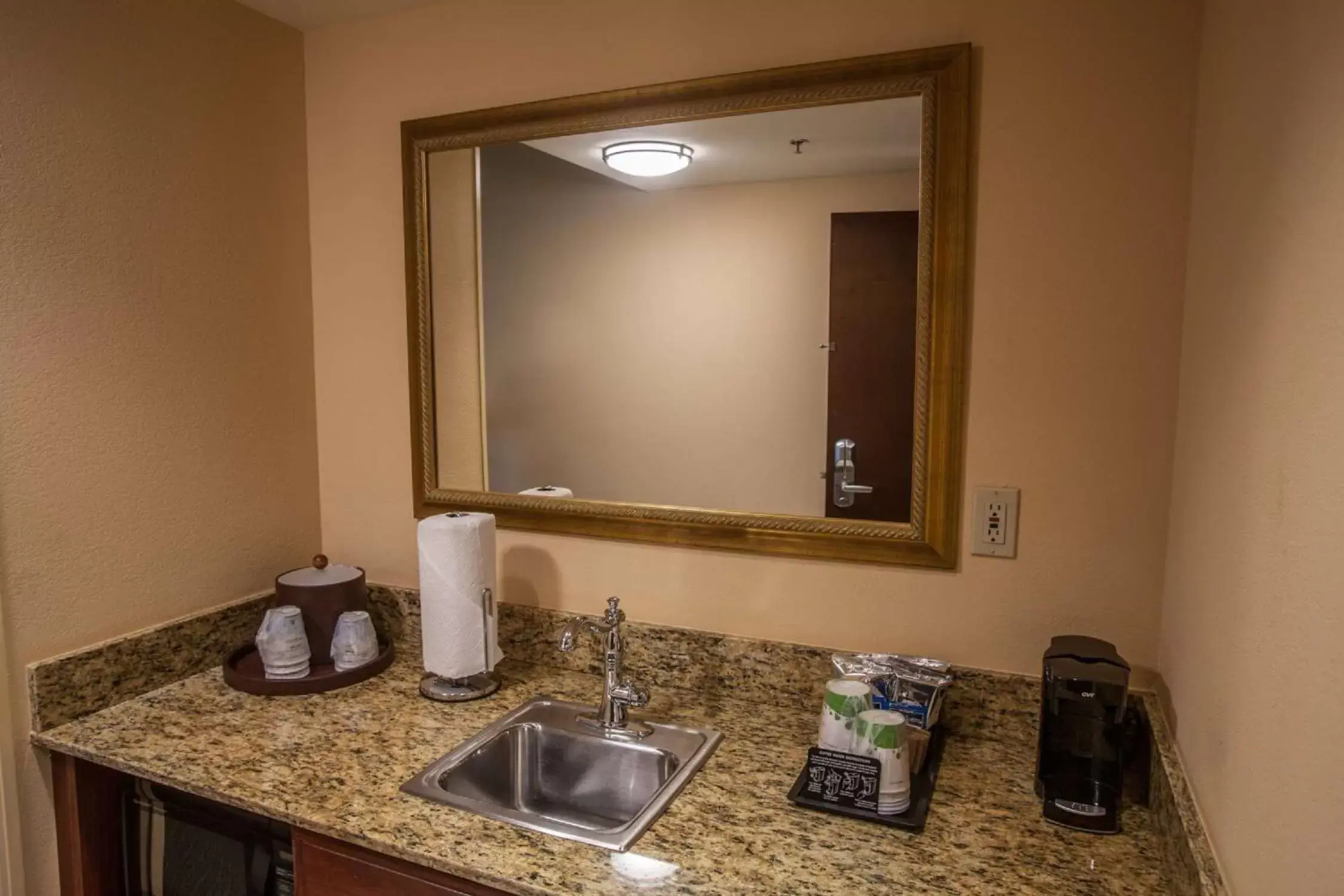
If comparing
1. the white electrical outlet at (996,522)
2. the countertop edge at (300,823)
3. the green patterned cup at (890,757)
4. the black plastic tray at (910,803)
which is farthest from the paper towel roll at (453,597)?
the white electrical outlet at (996,522)

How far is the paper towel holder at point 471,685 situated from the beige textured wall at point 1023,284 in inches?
8.1

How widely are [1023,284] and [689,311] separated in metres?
0.59

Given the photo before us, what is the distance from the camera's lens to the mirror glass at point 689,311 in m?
1.45

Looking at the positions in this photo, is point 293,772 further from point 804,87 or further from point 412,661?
point 804,87

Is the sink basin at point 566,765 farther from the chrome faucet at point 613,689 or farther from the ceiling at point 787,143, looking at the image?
the ceiling at point 787,143

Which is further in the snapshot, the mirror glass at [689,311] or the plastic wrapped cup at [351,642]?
the plastic wrapped cup at [351,642]

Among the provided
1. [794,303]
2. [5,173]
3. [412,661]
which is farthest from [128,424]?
[794,303]

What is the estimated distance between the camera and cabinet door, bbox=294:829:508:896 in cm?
115

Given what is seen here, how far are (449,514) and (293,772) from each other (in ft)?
1.84

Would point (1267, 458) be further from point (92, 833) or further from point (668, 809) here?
point (92, 833)

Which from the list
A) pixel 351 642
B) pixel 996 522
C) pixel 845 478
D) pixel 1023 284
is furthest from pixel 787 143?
pixel 351 642

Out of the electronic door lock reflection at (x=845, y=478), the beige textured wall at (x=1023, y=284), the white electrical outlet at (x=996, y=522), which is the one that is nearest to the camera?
the beige textured wall at (x=1023, y=284)

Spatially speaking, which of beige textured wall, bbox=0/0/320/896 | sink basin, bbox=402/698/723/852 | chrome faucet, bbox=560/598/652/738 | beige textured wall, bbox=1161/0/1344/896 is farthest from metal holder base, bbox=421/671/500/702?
beige textured wall, bbox=1161/0/1344/896

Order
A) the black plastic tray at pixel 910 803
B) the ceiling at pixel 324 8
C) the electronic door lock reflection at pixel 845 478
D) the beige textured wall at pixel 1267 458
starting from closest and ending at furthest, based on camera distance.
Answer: the beige textured wall at pixel 1267 458, the black plastic tray at pixel 910 803, the electronic door lock reflection at pixel 845 478, the ceiling at pixel 324 8
